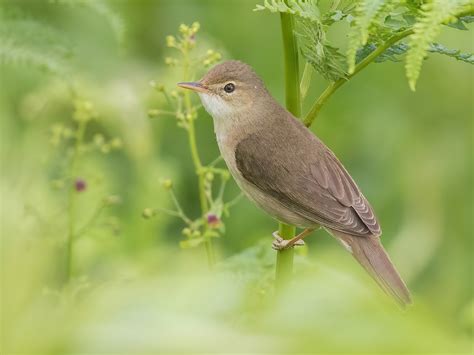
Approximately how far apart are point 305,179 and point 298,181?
3 cm

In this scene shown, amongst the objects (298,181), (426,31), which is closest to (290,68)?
(426,31)

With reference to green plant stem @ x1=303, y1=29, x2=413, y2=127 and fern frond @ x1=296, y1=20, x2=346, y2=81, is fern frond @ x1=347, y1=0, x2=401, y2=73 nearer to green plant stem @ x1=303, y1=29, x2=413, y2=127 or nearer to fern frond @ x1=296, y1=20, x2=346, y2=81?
green plant stem @ x1=303, y1=29, x2=413, y2=127

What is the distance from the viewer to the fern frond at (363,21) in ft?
5.46

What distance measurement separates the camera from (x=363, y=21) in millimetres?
1669

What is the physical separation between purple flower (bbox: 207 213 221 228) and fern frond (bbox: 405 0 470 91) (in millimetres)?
1190

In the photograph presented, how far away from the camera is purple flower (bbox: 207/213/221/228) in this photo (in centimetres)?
274

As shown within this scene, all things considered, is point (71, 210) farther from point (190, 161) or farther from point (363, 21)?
point (190, 161)

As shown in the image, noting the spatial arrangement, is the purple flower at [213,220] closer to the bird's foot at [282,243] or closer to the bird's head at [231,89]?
the bird's foot at [282,243]

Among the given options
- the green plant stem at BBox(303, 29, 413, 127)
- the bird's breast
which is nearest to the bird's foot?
the bird's breast

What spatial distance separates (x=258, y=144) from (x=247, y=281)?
2.45 ft

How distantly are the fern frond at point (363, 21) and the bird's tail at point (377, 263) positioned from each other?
1.18 metres

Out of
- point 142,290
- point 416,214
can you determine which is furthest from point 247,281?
point 416,214

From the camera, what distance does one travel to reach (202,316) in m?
0.75

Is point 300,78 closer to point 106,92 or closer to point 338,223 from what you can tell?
point 338,223
